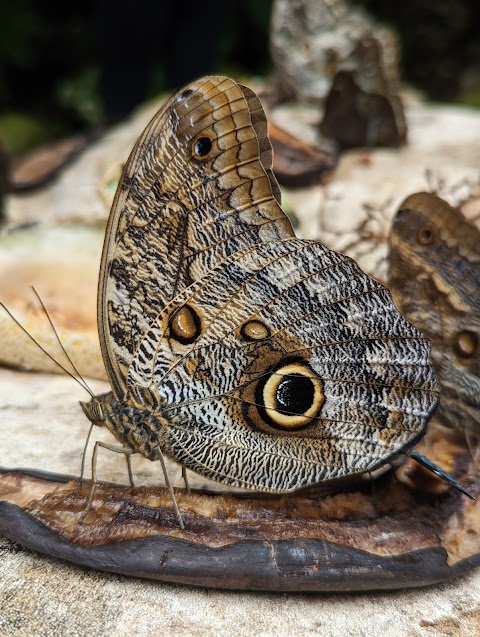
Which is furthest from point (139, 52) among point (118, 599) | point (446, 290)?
point (118, 599)

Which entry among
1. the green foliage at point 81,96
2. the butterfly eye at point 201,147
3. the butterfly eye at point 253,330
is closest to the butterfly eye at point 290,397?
the butterfly eye at point 253,330

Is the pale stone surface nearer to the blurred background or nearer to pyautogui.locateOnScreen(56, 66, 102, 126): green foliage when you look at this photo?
the blurred background

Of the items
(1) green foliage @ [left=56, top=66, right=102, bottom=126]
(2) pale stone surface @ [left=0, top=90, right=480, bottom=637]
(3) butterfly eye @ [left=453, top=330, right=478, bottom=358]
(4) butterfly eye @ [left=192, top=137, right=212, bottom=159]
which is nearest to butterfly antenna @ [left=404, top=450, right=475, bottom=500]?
(2) pale stone surface @ [left=0, top=90, right=480, bottom=637]

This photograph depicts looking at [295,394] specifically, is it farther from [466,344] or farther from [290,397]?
[466,344]

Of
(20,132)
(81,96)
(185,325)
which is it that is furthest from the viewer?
(81,96)

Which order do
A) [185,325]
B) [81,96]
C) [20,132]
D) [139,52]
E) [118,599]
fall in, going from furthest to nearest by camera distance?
[81,96] < [20,132] < [139,52] < [185,325] < [118,599]

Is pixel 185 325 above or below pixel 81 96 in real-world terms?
below

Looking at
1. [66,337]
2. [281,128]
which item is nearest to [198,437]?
[66,337]
